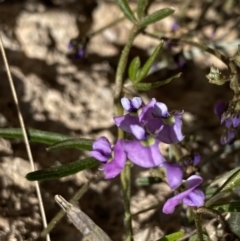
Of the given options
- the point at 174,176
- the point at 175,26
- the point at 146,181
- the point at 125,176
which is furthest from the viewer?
the point at 175,26

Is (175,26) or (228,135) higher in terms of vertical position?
(175,26)

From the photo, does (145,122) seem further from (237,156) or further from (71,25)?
(71,25)

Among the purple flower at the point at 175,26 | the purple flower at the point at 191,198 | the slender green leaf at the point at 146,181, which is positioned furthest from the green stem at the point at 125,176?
the purple flower at the point at 175,26

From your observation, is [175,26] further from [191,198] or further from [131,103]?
[191,198]

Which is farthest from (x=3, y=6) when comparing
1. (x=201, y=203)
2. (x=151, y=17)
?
(x=201, y=203)

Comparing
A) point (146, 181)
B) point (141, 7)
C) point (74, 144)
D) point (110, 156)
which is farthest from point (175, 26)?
point (110, 156)

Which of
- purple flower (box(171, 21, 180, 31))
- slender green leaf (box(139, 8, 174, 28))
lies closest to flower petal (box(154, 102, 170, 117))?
slender green leaf (box(139, 8, 174, 28))

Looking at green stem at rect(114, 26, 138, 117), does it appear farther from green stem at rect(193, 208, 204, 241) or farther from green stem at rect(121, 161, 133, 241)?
green stem at rect(193, 208, 204, 241)
